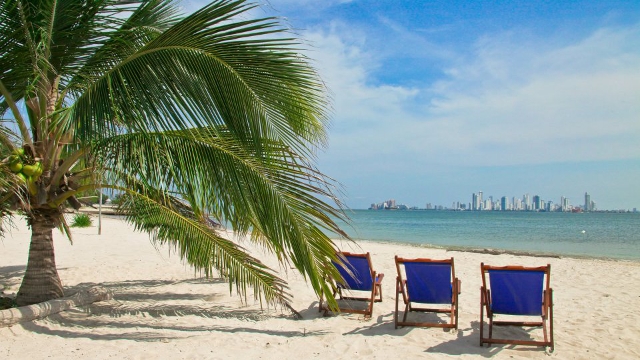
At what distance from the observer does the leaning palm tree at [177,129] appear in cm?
317

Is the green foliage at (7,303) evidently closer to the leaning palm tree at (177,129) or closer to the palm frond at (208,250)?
the leaning palm tree at (177,129)

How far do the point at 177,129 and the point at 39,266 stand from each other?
2674 mm

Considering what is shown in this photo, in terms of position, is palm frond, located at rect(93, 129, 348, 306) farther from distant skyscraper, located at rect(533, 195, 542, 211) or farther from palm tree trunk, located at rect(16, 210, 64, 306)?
distant skyscraper, located at rect(533, 195, 542, 211)

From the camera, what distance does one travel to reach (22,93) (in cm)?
477

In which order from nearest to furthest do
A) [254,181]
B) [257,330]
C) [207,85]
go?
1. [207,85]
2. [254,181]
3. [257,330]

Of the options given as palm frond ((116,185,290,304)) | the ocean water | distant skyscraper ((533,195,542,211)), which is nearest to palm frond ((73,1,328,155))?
the ocean water

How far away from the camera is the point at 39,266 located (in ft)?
15.8

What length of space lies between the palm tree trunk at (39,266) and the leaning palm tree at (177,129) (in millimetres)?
10

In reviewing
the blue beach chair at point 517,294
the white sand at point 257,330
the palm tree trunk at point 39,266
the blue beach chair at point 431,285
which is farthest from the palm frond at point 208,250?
the blue beach chair at point 517,294

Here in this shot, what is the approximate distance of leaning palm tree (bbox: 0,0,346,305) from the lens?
317 cm

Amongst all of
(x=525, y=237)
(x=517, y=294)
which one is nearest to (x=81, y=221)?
(x=517, y=294)

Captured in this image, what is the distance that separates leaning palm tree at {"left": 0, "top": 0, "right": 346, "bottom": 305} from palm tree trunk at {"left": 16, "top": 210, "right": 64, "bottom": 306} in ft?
0.03

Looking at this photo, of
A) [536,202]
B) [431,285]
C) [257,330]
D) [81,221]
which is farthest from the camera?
[536,202]

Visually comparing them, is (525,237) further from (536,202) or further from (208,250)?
(536,202)
